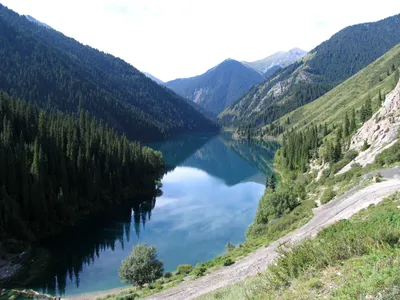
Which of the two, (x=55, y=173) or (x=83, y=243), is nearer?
(x=83, y=243)

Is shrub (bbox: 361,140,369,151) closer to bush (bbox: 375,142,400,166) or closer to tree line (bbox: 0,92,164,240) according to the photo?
bush (bbox: 375,142,400,166)

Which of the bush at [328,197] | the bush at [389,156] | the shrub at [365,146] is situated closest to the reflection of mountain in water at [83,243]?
the bush at [328,197]

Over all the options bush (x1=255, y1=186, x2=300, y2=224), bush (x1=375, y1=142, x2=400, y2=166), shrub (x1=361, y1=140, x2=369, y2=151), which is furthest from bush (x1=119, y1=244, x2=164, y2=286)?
shrub (x1=361, y1=140, x2=369, y2=151)

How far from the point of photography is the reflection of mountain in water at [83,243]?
48.6m

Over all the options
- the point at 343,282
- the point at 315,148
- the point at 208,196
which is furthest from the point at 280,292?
the point at 315,148

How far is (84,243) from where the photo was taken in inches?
2468

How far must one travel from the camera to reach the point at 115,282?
157 feet

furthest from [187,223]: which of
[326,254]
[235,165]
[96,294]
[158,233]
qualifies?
[235,165]

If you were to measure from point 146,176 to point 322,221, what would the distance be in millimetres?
75996

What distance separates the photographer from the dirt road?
93.2 ft

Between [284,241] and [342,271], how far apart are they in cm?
2522

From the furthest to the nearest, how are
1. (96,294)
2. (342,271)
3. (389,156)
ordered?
(389,156), (96,294), (342,271)

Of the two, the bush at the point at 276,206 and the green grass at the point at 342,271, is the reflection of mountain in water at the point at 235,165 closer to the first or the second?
the bush at the point at 276,206

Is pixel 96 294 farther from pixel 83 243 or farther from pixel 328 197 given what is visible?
pixel 328 197
